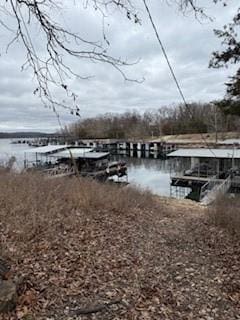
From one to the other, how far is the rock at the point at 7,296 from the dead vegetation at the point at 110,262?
0.28 feet

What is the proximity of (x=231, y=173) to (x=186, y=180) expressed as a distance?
3.87 meters

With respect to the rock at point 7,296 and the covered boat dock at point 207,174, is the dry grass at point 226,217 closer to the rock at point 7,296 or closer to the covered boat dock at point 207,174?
the rock at point 7,296

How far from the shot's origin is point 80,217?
761 cm

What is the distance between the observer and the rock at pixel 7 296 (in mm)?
3582

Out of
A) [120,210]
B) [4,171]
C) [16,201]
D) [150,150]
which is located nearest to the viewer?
[16,201]

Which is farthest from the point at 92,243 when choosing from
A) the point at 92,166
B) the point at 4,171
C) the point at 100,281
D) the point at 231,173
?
the point at 92,166

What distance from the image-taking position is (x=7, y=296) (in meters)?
3.66

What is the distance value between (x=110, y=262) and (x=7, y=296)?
1.82 metres

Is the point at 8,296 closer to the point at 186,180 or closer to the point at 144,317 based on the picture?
the point at 144,317

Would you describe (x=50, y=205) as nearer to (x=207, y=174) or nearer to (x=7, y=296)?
(x=7, y=296)

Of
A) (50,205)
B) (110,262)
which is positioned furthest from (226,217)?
(110,262)

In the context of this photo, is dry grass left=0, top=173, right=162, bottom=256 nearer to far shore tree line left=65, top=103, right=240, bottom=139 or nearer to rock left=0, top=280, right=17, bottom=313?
rock left=0, top=280, right=17, bottom=313

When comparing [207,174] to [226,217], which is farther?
[207,174]

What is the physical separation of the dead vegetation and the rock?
9cm
